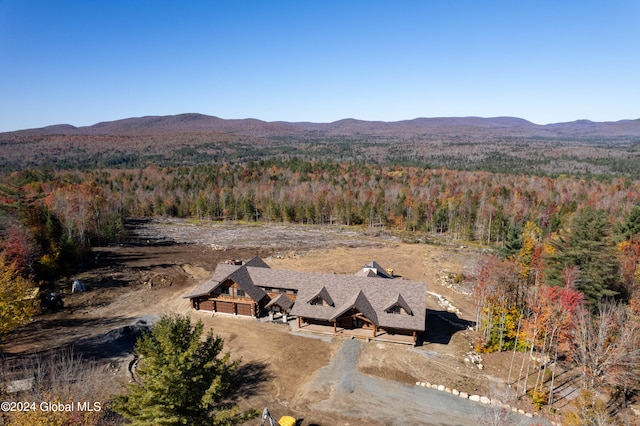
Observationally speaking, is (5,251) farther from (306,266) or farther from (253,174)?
(253,174)

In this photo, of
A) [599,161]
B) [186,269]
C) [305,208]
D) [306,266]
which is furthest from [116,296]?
[599,161]

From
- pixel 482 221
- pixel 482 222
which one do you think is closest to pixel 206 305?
pixel 482 222

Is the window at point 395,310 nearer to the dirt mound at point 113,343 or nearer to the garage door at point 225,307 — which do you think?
the garage door at point 225,307

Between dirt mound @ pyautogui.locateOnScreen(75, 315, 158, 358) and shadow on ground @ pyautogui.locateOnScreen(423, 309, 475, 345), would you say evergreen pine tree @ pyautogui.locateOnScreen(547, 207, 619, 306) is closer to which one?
shadow on ground @ pyautogui.locateOnScreen(423, 309, 475, 345)

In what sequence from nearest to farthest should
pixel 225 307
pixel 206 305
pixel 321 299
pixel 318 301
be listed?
1. pixel 321 299
2. pixel 318 301
3. pixel 225 307
4. pixel 206 305

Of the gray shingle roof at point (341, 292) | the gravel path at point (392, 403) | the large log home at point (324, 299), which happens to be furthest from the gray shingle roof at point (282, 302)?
the gravel path at point (392, 403)

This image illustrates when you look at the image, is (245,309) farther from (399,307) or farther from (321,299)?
(399,307)
